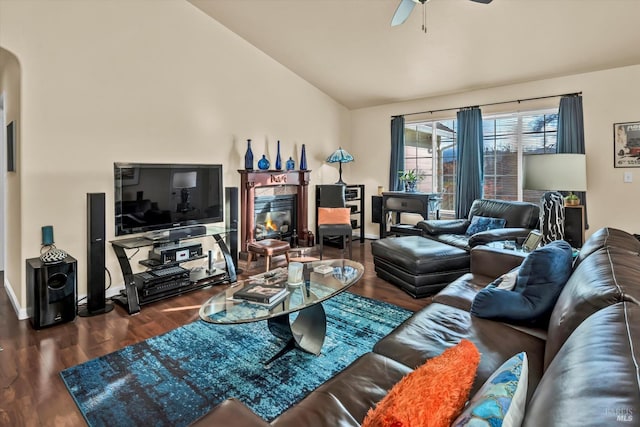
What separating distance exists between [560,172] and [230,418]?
12.8 ft

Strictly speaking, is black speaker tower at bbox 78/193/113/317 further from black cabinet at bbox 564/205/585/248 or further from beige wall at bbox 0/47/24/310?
black cabinet at bbox 564/205/585/248

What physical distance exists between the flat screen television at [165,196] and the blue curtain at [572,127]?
4198mm

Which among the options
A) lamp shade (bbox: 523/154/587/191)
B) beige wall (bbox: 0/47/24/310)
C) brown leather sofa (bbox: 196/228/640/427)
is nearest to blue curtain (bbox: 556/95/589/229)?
lamp shade (bbox: 523/154/587/191)

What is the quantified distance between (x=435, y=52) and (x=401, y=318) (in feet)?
10.3

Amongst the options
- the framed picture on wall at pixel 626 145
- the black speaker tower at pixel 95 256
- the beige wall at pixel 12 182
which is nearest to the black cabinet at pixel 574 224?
the framed picture on wall at pixel 626 145

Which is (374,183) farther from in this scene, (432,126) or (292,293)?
(292,293)

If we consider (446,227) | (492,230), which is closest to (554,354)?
(492,230)

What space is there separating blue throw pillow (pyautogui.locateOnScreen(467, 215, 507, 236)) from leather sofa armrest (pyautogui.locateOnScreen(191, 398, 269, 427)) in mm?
3943

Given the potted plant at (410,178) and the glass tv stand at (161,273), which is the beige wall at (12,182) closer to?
the glass tv stand at (161,273)

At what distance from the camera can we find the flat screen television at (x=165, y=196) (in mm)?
3512

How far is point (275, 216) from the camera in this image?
5.49 metres

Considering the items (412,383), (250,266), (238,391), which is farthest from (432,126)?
(412,383)

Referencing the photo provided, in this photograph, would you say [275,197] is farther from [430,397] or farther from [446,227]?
[430,397]

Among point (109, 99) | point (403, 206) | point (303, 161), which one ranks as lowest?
point (403, 206)
